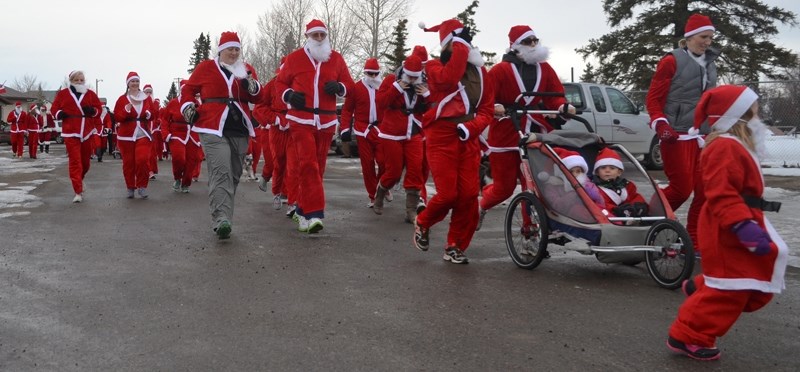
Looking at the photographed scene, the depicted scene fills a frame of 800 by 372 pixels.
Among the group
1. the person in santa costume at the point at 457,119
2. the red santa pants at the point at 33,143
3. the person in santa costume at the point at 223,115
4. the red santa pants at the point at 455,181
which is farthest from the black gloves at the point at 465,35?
the red santa pants at the point at 33,143

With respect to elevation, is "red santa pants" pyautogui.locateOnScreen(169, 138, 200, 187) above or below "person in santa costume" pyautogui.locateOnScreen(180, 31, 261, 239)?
below

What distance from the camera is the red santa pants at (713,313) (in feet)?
12.6

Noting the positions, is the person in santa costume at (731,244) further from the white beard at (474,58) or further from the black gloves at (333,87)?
the black gloves at (333,87)

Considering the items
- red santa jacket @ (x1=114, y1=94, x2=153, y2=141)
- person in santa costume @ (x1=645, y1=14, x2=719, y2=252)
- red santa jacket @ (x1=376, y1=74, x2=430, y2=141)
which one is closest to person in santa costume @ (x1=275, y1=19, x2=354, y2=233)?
red santa jacket @ (x1=376, y1=74, x2=430, y2=141)

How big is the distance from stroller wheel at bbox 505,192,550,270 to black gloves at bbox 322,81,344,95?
2.51 m

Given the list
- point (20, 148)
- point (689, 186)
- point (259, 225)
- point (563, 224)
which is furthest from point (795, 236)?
point (20, 148)

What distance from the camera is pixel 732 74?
36.4 m

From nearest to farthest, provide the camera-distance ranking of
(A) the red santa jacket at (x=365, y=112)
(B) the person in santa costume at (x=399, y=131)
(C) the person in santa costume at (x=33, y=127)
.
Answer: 1. (B) the person in santa costume at (x=399, y=131)
2. (A) the red santa jacket at (x=365, y=112)
3. (C) the person in santa costume at (x=33, y=127)

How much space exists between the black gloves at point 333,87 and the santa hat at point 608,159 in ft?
9.65

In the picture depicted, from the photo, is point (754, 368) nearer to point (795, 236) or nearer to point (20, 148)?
point (795, 236)

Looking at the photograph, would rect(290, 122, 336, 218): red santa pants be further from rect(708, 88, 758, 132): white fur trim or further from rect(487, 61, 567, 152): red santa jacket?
rect(708, 88, 758, 132): white fur trim

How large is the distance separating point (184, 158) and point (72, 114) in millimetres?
2234

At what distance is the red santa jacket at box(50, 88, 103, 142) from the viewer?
39.1ft

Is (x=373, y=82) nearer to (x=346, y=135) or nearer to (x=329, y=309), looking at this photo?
(x=346, y=135)
